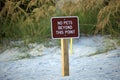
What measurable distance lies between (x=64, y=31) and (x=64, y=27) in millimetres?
72

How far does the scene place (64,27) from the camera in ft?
20.1

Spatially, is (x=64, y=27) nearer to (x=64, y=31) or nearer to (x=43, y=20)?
(x=64, y=31)

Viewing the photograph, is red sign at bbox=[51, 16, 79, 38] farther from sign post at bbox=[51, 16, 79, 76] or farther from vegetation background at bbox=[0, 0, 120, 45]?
vegetation background at bbox=[0, 0, 120, 45]

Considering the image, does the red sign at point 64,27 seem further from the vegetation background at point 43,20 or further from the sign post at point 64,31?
the vegetation background at point 43,20

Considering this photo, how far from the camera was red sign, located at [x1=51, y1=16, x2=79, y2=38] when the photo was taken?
6082 millimetres

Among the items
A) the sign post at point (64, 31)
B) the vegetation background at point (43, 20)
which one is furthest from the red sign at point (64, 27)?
the vegetation background at point (43, 20)

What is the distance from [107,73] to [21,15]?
5060 millimetres

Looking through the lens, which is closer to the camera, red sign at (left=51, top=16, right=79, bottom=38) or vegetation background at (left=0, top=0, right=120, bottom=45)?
red sign at (left=51, top=16, right=79, bottom=38)

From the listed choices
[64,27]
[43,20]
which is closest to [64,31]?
[64,27]

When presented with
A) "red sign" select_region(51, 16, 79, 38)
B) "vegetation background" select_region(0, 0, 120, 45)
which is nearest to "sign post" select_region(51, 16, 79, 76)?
"red sign" select_region(51, 16, 79, 38)

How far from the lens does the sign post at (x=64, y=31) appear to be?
6.07m

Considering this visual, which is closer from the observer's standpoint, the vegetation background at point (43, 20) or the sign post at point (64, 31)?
the sign post at point (64, 31)

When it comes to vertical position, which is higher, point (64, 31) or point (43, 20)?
point (43, 20)

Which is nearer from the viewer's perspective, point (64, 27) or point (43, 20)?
point (64, 27)
